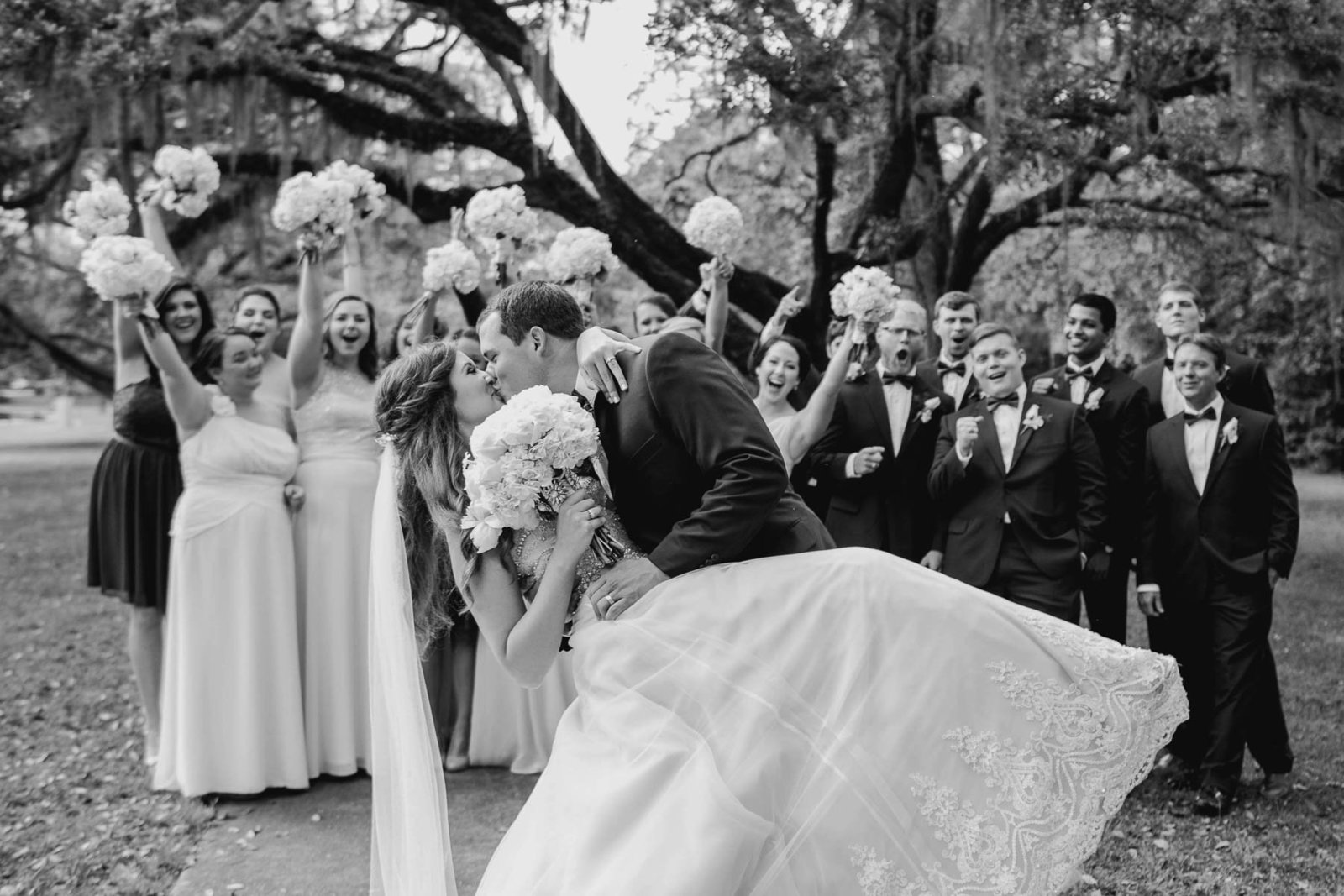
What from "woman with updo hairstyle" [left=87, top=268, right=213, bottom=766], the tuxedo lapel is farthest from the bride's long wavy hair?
the tuxedo lapel

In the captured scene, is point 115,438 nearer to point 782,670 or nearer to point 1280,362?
point 782,670

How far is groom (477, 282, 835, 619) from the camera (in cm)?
327

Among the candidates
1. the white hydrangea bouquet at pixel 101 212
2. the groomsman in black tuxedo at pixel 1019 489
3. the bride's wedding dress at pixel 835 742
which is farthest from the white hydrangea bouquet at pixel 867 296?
the white hydrangea bouquet at pixel 101 212

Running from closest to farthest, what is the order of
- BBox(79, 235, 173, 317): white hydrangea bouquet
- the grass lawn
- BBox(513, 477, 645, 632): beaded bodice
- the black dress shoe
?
BBox(513, 477, 645, 632): beaded bodice < the grass lawn < the black dress shoe < BBox(79, 235, 173, 317): white hydrangea bouquet

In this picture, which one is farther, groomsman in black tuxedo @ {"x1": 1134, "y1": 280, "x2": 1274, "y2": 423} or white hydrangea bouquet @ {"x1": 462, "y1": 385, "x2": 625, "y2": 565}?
groomsman in black tuxedo @ {"x1": 1134, "y1": 280, "x2": 1274, "y2": 423}

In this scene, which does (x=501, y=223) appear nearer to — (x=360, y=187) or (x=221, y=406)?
(x=360, y=187)

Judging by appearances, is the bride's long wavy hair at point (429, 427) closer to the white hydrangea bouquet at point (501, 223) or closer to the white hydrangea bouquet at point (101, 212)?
the white hydrangea bouquet at point (501, 223)

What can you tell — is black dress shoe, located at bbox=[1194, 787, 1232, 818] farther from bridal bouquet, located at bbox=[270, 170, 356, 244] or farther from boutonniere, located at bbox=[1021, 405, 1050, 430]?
bridal bouquet, located at bbox=[270, 170, 356, 244]

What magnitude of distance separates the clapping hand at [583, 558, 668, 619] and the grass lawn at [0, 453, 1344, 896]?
90.9 inches

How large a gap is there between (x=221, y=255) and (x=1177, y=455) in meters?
18.1

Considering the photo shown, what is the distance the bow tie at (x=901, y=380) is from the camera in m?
6.32

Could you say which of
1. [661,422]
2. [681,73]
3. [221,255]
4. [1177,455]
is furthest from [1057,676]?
[221,255]

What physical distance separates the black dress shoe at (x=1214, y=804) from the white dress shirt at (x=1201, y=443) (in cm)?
132

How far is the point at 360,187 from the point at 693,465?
3.72 metres
